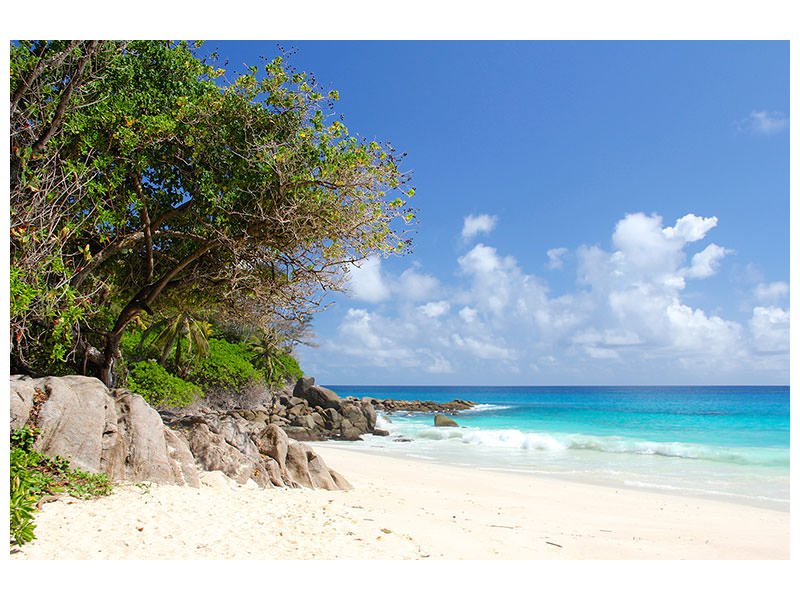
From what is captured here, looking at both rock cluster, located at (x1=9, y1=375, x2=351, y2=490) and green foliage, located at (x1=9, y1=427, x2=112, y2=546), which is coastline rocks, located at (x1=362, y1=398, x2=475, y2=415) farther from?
green foliage, located at (x1=9, y1=427, x2=112, y2=546)

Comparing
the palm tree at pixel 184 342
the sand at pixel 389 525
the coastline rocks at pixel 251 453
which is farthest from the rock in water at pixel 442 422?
the coastline rocks at pixel 251 453

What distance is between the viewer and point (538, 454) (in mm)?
20000

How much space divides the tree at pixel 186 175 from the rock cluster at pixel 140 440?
1126 millimetres

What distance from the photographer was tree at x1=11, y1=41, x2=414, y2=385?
24.1 feet

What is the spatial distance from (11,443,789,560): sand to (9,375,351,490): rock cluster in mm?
402

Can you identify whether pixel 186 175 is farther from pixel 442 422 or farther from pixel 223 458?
pixel 442 422

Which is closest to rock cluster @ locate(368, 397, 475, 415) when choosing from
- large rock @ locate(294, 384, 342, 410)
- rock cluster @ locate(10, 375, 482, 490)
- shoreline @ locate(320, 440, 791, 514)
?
large rock @ locate(294, 384, 342, 410)

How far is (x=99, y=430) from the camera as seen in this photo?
6637 mm

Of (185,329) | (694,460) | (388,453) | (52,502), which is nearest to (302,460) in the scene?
(52,502)

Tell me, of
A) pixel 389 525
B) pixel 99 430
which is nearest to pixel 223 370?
pixel 99 430

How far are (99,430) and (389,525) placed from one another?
3.65 m

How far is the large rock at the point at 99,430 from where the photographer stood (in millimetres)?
6258

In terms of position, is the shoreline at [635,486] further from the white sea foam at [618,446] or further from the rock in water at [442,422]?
the rock in water at [442,422]
